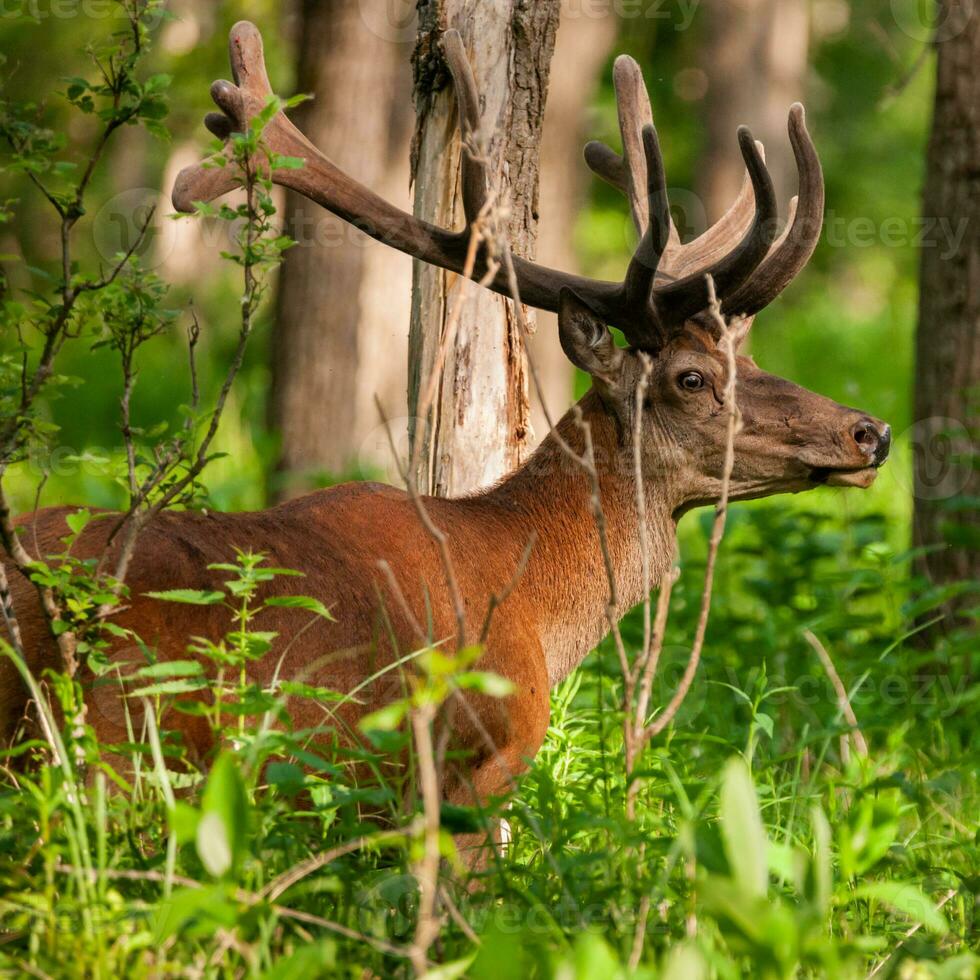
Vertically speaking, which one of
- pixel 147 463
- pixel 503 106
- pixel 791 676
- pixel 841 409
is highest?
pixel 503 106

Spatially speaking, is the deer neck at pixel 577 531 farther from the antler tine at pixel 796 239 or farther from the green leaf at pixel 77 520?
the green leaf at pixel 77 520

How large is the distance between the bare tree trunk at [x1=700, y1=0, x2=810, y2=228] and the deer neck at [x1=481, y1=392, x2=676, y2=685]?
12.1 m

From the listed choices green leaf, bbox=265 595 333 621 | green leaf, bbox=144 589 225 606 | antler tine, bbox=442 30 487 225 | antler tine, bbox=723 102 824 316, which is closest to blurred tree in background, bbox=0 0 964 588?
green leaf, bbox=144 589 225 606

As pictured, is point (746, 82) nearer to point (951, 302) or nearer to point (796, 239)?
point (951, 302)

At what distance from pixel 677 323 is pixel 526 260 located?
0.62m

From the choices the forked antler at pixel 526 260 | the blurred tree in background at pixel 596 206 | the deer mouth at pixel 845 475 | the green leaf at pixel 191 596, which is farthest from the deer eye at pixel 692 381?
the green leaf at pixel 191 596

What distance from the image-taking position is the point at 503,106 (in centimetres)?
512

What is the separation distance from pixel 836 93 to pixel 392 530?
25008 millimetres

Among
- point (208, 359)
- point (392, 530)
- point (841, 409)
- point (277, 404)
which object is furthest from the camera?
point (208, 359)

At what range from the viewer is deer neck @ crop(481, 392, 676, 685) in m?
4.70

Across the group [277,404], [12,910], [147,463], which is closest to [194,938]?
[12,910]

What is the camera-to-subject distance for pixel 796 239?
4730mm

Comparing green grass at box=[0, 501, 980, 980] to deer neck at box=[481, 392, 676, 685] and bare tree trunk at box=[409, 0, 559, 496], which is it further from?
bare tree trunk at box=[409, 0, 559, 496]

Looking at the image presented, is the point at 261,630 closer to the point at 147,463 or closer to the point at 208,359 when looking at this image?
the point at 147,463
